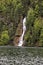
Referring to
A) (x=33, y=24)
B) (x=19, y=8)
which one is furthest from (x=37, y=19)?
(x=19, y=8)

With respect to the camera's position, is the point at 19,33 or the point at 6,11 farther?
the point at 6,11

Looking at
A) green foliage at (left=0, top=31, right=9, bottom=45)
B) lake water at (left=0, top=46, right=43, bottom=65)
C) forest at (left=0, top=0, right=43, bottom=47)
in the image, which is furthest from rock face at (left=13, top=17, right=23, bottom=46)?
lake water at (left=0, top=46, right=43, bottom=65)

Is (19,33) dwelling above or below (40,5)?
below

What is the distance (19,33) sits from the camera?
108m

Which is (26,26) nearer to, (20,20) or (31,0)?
(20,20)

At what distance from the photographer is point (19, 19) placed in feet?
386

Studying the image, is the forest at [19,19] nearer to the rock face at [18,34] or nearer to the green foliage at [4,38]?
the green foliage at [4,38]

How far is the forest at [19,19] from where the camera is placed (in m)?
104

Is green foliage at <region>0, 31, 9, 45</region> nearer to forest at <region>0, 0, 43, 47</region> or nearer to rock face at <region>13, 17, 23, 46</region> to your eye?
forest at <region>0, 0, 43, 47</region>

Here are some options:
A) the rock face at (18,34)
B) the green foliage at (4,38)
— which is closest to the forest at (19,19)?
the green foliage at (4,38)

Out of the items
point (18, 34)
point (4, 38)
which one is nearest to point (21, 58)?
point (4, 38)

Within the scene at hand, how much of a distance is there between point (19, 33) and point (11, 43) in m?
4.22

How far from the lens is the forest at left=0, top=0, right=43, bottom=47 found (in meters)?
104

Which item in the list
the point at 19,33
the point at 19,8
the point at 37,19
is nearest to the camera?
the point at 19,33
